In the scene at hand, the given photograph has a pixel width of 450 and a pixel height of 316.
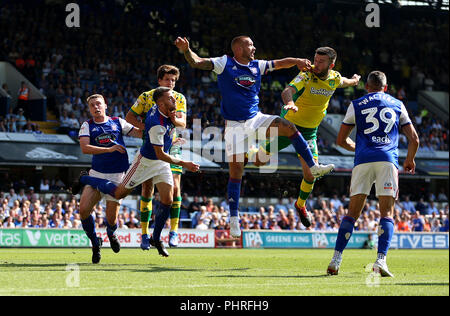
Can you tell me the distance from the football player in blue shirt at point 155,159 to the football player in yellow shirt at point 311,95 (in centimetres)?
202

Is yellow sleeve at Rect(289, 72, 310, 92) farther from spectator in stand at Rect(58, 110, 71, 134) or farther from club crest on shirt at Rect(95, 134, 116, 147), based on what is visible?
spectator in stand at Rect(58, 110, 71, 134)

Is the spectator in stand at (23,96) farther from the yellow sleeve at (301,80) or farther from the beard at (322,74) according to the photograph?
the beard at (322,74)

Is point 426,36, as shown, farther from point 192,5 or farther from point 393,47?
point 192,5

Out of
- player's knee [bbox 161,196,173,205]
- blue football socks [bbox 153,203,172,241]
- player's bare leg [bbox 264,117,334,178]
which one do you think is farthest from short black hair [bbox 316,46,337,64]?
blue football socks [bbox 153,203,172,241]

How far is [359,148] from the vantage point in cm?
1080

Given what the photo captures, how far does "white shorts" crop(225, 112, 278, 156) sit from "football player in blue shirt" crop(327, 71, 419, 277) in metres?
1.77

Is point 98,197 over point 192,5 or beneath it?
beneath

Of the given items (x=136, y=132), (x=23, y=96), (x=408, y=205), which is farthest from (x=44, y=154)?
(x=408, y=205)

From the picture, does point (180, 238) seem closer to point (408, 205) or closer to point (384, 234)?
point (408, 205)

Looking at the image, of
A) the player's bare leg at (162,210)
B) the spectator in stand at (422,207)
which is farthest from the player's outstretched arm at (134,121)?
the spectator in stand at (422,207)

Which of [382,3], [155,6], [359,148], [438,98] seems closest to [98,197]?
[359,148]

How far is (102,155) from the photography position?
12984 millimetres

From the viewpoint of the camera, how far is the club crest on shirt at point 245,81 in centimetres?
1233
